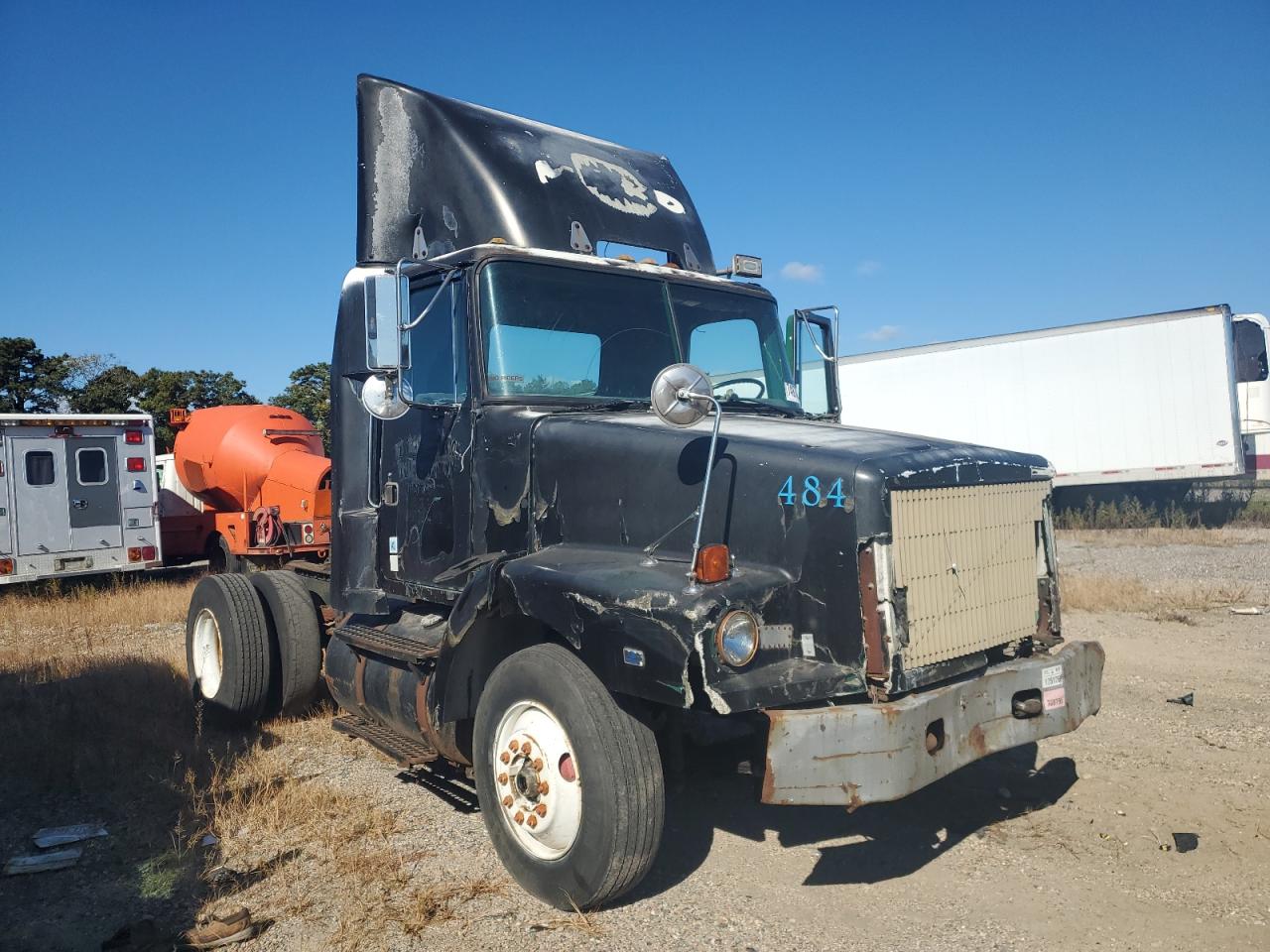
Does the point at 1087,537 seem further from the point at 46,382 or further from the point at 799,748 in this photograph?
the point at 46,382

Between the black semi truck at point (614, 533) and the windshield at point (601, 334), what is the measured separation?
0.01 metres

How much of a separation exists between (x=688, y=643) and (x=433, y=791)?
108 inches

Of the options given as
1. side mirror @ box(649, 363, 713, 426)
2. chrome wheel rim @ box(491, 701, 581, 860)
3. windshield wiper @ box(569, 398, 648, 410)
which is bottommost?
chrome wheel rim @ box(491, 701, 581, 860)

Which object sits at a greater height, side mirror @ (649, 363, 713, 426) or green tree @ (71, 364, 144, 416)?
green tree @ (71, 364, 144, 416)

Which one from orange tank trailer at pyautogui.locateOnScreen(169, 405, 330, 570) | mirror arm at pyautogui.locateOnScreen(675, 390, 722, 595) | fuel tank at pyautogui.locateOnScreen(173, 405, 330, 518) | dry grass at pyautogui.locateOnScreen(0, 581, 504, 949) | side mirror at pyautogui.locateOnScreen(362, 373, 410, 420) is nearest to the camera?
mirror arm at pyautogui.locateOnScreen(675, 390, 722, 595)

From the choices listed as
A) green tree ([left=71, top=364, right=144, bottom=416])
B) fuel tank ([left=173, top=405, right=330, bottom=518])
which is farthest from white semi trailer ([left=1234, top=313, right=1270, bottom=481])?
green tree ([left=71, top=364, right=144, bottom=416])

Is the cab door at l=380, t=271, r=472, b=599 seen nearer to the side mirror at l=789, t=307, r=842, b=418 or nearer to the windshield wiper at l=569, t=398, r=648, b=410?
the windshield wiper at l=569, t=398, r=648, b=410

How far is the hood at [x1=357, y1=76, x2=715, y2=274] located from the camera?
5422 millimetres

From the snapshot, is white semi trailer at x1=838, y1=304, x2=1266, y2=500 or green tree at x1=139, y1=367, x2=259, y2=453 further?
green tree at x1=139, y1=367, x2=259, y2=453

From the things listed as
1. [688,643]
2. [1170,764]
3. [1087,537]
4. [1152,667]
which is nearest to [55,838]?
[688,643]

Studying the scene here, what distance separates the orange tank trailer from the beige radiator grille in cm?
729

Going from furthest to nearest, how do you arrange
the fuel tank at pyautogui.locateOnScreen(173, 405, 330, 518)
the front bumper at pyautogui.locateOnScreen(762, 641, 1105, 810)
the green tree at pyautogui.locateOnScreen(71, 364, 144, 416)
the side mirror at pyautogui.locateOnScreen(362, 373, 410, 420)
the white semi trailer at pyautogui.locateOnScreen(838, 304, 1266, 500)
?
1. the green tree at pyautogui.locateOnScreen(71, 364, 144, 416)
2. the white semi trailer at pyautogui.locateOnScreen(838, 304, 1266, 500)
3. the fuel tank at pyautogui.locateOnScreen(173, 405, 330, 518)
4. the side mirror at pyautogui.locateOnScreen(362, 373, 410, 420)
5. the front bumper at pyautogui.locateOnScreen(762, 641, 1105, 810)

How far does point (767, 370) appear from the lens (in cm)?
557

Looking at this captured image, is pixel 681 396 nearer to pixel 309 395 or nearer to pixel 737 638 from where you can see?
pixel 737 638
